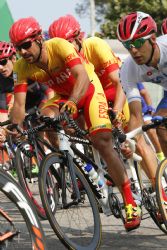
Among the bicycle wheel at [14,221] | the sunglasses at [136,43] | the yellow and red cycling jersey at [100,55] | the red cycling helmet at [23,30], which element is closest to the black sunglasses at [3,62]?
the yellow and red cycling jersey at [100,55]

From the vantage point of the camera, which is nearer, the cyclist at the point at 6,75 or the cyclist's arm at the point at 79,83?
the cyclist's arm at the point at 79,83

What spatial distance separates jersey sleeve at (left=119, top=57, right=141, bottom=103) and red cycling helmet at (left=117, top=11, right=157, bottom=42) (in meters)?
0.35

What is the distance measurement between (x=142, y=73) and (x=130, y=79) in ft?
0.44

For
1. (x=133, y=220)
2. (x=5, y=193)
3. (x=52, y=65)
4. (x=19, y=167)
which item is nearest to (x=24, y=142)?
(x=19, y=167)

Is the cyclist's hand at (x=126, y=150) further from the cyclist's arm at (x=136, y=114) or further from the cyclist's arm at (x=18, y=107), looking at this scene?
the cyclist's arm at (x=18, y=107)

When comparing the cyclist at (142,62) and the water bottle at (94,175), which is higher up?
the cyclist at (142,62)

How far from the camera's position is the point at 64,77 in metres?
7.02

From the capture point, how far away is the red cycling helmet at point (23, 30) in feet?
21.7

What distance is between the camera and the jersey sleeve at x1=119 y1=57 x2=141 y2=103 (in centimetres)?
661

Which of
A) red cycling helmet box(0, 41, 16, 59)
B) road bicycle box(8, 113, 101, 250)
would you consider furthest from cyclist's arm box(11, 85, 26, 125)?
red cycling helmet box(0, 41, 16, 59)

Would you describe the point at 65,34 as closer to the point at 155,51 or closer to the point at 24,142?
the point at 24,142

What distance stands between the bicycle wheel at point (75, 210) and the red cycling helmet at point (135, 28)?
1.16 meters

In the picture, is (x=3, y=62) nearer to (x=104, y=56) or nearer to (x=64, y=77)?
(x=104, y=56)

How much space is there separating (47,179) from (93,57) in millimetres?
3028
